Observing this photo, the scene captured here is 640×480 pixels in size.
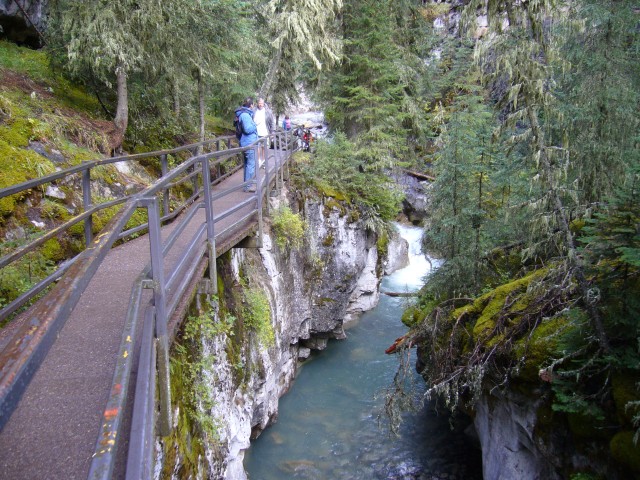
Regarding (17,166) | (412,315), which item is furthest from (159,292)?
(412,315)

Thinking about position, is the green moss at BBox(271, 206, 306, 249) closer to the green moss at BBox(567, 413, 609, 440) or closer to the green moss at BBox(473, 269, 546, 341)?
the green moss at BBox(473, 269, 546, 341)

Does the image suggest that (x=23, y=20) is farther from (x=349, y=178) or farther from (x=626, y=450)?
(x=626, y=450)

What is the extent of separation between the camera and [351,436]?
36.6 feet

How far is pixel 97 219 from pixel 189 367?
365 cm

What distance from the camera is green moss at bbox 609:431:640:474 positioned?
5.31 m

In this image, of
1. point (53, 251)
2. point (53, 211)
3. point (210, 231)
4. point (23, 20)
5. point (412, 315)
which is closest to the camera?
point (210, 231)

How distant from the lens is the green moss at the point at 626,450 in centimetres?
531

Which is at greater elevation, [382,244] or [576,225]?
[576,225]

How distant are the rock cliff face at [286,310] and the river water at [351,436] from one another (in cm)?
65

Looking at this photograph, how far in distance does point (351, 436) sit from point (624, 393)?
7095 millimetres

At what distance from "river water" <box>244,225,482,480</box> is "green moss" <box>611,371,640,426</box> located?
16.0 ft

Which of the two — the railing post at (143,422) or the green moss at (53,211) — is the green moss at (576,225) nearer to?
the railing post at (143,422)

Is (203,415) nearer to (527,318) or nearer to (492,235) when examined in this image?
(527,318)

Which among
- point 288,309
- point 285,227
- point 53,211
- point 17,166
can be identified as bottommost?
point 288,309
